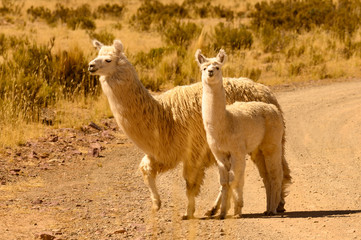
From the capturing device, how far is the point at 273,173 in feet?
26.6

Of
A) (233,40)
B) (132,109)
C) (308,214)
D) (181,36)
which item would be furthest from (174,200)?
(181,36)

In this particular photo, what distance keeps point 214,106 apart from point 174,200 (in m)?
2.03

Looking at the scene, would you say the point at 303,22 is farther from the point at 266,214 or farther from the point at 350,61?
the point at 266,214

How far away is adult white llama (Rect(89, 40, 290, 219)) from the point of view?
7988mm

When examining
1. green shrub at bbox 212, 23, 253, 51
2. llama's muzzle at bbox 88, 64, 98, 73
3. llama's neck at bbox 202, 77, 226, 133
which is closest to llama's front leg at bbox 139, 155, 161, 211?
llama's neck at bbox 202, 77, 226, 133

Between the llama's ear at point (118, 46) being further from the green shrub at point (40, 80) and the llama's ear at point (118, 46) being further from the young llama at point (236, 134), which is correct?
the green shrub at point (40, 80)

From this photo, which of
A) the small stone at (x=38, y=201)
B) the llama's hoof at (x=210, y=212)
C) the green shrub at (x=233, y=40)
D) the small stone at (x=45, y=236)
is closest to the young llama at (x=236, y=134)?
the llama's hoof at (x=210, y=212)

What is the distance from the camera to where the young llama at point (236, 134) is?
7.31m

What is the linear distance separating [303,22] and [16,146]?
66.8 feet

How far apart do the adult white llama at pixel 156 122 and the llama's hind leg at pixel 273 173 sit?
66cm

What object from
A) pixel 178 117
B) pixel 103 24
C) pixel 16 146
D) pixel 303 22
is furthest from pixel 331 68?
pixel 103 24

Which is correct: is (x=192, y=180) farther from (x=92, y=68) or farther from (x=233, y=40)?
(x=233, y=40)

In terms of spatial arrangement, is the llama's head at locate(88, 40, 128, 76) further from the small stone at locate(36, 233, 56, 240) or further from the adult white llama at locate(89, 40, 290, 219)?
the small stone at locate(36, 233, 56, 240)

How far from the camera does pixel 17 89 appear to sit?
15.0 m
